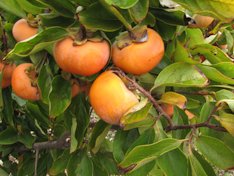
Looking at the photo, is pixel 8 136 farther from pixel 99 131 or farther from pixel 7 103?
pixel 99 131

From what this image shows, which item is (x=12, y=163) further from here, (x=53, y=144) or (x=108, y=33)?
(x=108, y=33)

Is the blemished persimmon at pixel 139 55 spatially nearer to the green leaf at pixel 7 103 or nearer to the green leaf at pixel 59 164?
the green leaf at pixel 7 103

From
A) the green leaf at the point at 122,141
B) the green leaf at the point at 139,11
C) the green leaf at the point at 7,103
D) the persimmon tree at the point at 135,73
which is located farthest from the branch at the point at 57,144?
the green leaf at the point at 139,11

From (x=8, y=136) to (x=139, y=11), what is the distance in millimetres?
759

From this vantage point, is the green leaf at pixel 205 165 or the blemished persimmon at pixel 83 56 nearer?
the blemished persimmon at pixel 83 56

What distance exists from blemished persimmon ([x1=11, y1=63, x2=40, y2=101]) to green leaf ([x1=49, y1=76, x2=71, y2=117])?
0.05 m

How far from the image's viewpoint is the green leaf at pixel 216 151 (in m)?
0.83

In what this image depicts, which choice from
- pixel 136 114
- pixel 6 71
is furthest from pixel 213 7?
pixel 6 71

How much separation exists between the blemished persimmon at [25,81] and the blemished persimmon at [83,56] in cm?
13

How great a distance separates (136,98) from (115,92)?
0.13 ft

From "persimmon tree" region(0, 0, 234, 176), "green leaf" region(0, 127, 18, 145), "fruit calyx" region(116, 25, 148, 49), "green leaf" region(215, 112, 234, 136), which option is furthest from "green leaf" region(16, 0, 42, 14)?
"green leaf" region(0, 127, 18, 145)

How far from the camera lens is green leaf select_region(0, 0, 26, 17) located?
92 cm

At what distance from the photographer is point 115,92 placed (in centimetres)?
75

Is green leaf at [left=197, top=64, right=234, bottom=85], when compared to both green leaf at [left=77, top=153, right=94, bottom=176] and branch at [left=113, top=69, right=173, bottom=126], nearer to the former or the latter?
branch at [left=113, top=69, right=173, bottom=126]
